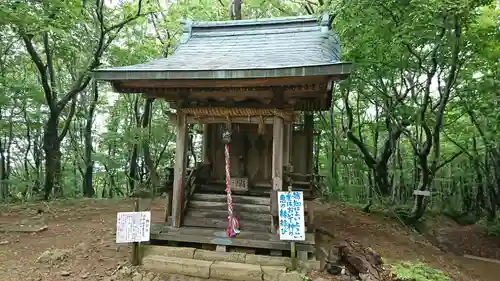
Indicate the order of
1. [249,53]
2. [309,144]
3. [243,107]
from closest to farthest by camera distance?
[243,107] → [249,53] → [309,144]

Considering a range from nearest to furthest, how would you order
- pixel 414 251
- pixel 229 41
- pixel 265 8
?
pixel 414 251 → pixel 229 41 → pixel 265 8

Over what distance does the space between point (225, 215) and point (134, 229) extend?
1.86 m

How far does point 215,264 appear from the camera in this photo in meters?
5.62

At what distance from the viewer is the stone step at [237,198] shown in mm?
6926

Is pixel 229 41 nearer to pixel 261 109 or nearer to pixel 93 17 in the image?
pixel 261 109

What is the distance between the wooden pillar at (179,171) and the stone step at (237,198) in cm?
59

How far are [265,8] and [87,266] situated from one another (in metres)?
14.0

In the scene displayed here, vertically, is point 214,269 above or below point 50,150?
below

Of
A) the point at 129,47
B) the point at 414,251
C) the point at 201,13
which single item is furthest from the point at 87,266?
the point at 201,13

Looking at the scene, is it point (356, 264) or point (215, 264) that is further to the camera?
point (356, 264)

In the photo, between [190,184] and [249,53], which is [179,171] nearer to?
[190,184]

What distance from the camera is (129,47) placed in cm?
1400

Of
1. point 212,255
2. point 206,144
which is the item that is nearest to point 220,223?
point 212,255

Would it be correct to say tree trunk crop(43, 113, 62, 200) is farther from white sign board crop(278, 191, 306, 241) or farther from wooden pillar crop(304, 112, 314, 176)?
white sign board crop(278, 191, 306, 241)
